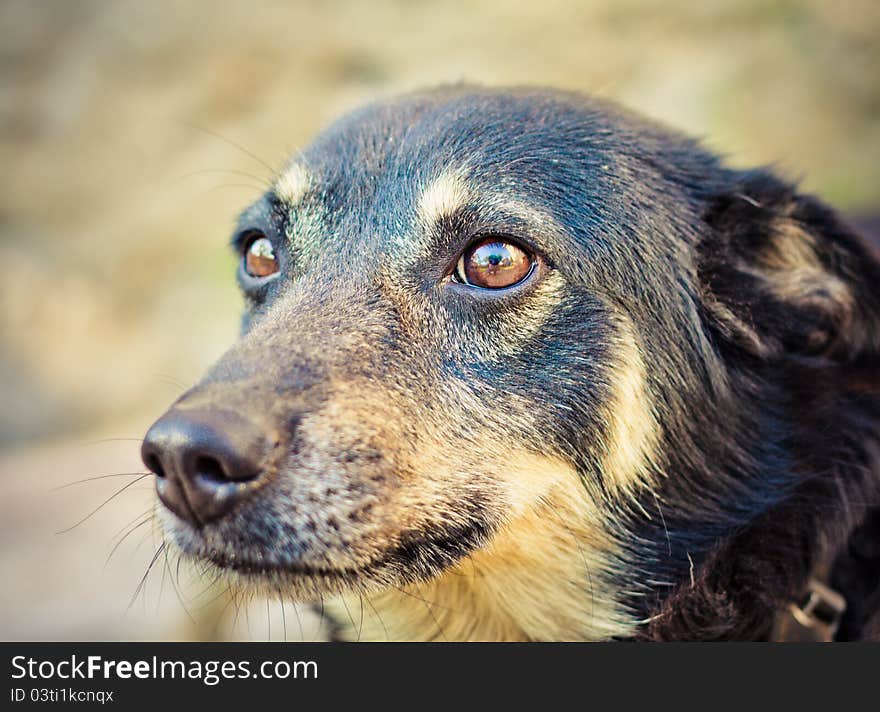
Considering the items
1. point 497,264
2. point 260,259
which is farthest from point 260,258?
point 497,264

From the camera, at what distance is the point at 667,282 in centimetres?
272

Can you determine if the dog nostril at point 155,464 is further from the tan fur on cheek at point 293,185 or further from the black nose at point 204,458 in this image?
the tan fur on cheek at point 293,185

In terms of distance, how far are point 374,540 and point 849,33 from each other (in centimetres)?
664

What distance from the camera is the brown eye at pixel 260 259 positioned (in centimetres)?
310

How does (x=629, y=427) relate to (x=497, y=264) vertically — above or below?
below

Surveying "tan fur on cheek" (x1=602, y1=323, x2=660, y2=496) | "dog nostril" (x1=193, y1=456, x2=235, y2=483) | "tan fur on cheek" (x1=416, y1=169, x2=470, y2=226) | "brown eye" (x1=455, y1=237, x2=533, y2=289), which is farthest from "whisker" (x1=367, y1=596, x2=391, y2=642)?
"tan fur on cheek" (x1=416, y1=169, x2=470, y2=226)

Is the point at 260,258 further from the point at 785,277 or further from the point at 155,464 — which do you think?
the point at 785,277

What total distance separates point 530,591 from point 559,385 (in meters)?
0.72

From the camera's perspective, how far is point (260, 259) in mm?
3137

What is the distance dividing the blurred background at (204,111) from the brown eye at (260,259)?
427 centimetres

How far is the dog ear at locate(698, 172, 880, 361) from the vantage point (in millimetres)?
2789

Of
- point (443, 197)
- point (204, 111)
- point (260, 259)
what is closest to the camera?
point (443, 197)

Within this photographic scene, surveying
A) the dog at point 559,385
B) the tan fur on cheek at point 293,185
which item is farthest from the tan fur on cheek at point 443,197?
the tan fur on cheek at point 293,185

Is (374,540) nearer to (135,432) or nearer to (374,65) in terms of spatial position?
(135,432)
